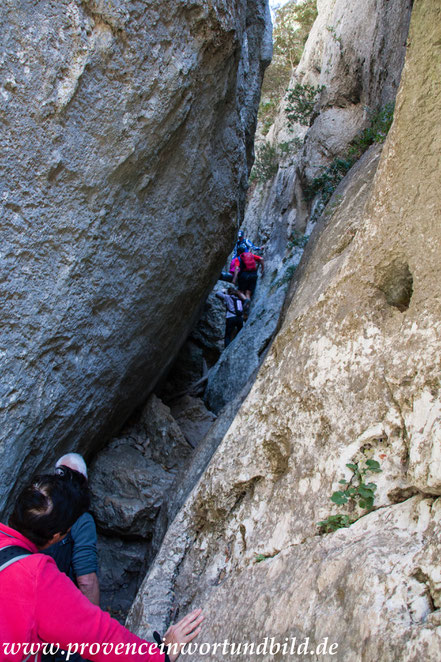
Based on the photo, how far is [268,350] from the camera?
3865mm

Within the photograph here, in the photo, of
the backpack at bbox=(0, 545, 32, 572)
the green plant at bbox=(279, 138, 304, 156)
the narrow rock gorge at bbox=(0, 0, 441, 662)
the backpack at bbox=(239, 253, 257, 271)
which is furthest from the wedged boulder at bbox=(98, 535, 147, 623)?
the green plant at bbox=(279, 138, 304, 156)

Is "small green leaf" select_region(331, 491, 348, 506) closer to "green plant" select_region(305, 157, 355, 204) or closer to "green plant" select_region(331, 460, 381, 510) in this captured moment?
"green plant" select_region(331, 460, 381, 510)

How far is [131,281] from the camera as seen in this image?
14.3ft

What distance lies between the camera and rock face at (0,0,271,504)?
3.08 m

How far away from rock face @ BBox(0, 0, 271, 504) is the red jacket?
1634mm

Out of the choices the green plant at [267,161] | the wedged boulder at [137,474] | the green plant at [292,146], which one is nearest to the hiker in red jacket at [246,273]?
the green plant at [292,146]

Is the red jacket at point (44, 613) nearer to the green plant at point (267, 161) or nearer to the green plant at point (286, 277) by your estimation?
the green plant at point (286, 277)

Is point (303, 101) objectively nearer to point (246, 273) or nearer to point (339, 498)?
point (246, 273)

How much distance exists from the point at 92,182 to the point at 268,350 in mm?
1772

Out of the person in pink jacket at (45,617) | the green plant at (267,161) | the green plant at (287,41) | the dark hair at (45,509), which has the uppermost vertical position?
the green plant at (287,41)

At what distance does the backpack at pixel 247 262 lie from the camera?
1154cm

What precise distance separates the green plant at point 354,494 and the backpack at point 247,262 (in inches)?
364

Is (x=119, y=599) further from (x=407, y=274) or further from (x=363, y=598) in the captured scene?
(x=407, y=274)

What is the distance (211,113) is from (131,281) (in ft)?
5.62
